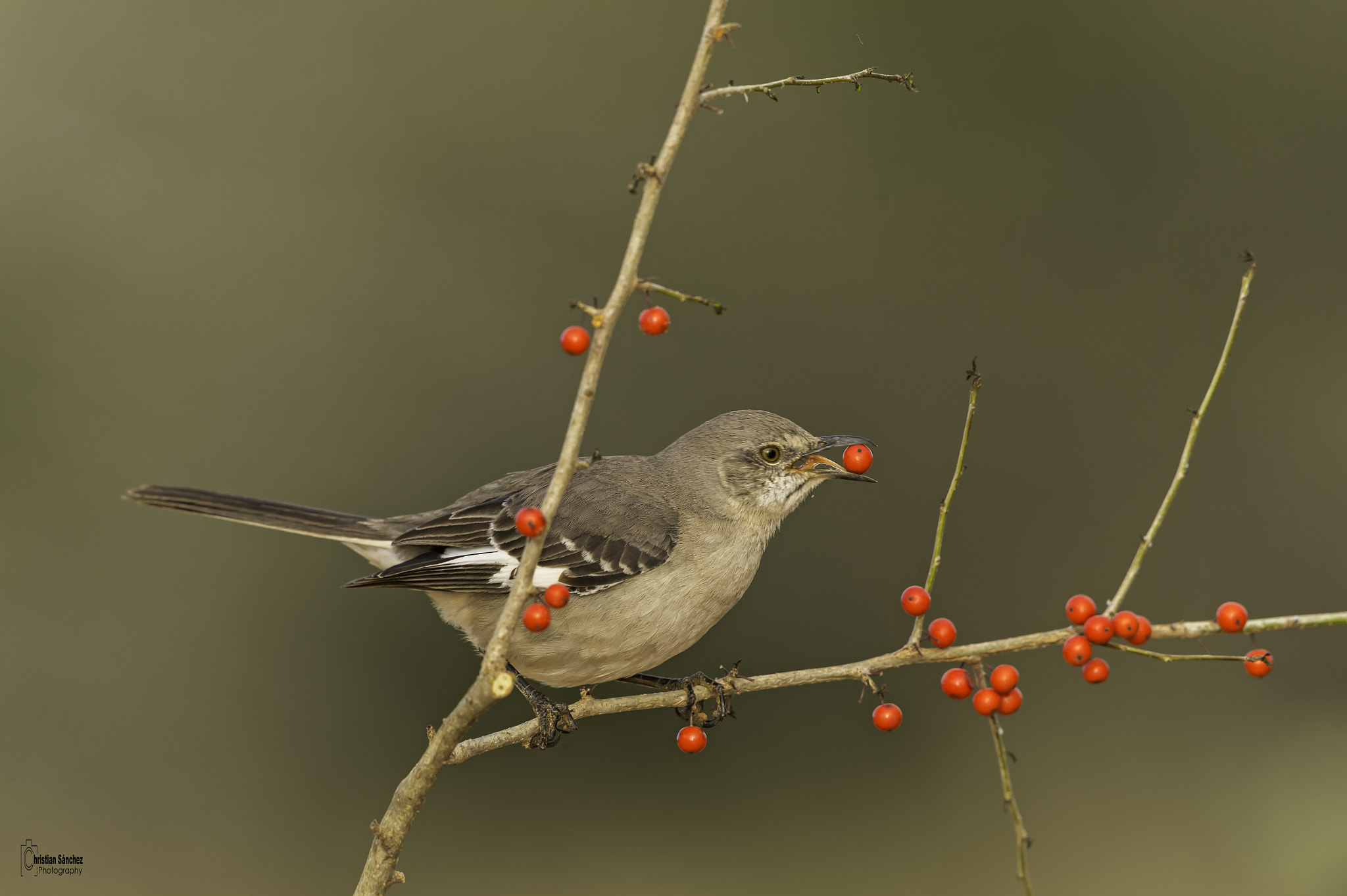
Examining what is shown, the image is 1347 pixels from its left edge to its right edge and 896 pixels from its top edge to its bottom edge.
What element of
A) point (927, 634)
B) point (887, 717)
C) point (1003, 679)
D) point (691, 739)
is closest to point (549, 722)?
point (691, 739)

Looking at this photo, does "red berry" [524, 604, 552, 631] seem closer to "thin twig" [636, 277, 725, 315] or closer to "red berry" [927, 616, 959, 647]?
"thin twig" [636, 277, 725, 315]

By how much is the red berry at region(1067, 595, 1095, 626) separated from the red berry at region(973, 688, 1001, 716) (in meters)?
0.20

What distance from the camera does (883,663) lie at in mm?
1820

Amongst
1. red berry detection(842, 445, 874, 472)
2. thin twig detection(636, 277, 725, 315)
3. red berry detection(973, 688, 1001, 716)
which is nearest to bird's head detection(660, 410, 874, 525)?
red berry detection(842, 445, 874, 472)

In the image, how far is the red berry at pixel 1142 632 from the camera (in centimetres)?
171

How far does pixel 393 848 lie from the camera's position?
1797mm

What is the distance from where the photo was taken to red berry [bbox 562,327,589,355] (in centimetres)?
170

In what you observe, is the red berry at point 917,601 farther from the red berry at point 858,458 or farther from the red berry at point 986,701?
the red berry at point 858,458

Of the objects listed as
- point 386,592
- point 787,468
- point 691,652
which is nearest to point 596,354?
point 787,468

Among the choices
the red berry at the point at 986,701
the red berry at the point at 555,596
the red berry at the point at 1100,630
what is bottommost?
the red berry at the point at 986,701

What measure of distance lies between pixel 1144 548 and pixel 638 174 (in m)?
1.04

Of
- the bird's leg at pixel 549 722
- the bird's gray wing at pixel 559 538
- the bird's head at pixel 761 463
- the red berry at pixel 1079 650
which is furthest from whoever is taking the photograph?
the bird's head at pixel 761 463

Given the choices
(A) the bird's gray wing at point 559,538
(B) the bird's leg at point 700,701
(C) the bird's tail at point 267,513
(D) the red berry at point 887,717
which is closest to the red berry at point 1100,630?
(D) the red berry at point 887,717

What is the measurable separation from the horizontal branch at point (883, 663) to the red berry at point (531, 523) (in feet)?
1.86
